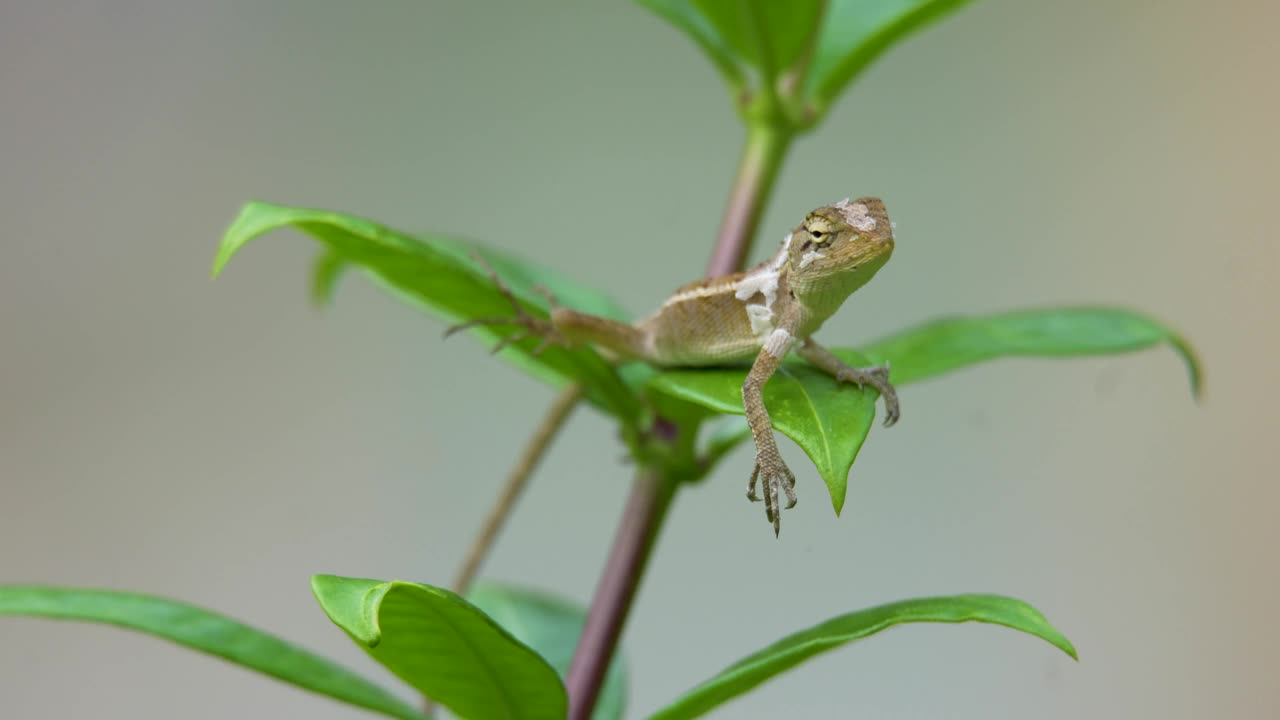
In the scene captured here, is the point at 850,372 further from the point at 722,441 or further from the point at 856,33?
the point at 856,33

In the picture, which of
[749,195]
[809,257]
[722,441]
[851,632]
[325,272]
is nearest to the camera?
[851,632]

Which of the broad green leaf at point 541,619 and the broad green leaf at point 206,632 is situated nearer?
the broad green leaf at point 206,632

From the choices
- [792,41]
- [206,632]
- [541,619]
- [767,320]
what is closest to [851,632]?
[767,320]

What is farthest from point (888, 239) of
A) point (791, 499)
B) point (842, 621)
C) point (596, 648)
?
point (596, 648)

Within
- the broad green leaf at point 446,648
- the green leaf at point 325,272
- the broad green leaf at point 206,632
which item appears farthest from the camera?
the green leaf at point 325,272

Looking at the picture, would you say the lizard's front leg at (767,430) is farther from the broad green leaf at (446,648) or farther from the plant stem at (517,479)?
the plant stem at (517,479)

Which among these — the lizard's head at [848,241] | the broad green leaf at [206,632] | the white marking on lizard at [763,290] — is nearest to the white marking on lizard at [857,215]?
the lizard's head at [848,241]
